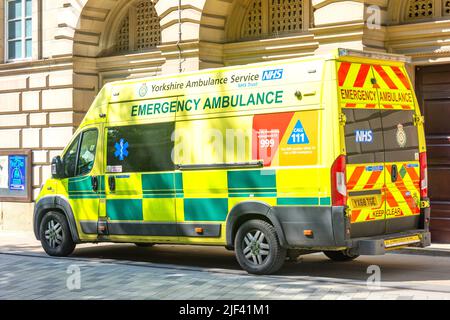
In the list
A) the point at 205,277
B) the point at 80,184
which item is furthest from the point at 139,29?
the point at 205,277

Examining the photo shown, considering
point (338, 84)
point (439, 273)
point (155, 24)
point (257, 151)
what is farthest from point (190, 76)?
point (155, 24)

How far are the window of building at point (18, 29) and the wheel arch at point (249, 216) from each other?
9.94 m

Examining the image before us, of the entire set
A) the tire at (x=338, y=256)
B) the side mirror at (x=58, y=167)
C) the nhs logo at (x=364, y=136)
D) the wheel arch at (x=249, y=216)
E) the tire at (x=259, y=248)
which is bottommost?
the tire at (x=338, y=256)

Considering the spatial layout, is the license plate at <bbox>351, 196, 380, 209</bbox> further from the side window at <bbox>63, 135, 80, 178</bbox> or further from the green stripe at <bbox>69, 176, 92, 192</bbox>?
the side window at <bbox>63, 135, 80, 178</bbox>

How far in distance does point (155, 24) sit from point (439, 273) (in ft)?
29.5

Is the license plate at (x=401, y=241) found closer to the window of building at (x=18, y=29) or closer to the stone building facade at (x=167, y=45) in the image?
the stone building facade at (x=167, y=45)

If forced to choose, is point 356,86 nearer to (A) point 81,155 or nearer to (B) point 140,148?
(B) point 140,148

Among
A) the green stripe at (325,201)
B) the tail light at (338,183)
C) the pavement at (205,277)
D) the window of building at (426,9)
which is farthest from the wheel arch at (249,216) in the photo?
the window of building at (426,9)

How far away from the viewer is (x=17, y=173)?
19.1m

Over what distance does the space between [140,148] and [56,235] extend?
2326 mm

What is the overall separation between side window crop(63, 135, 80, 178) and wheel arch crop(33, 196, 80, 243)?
0.42 metres

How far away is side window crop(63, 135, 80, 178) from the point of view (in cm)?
1301

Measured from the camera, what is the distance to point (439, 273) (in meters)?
11.1

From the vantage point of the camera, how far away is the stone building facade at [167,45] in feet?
45.5
